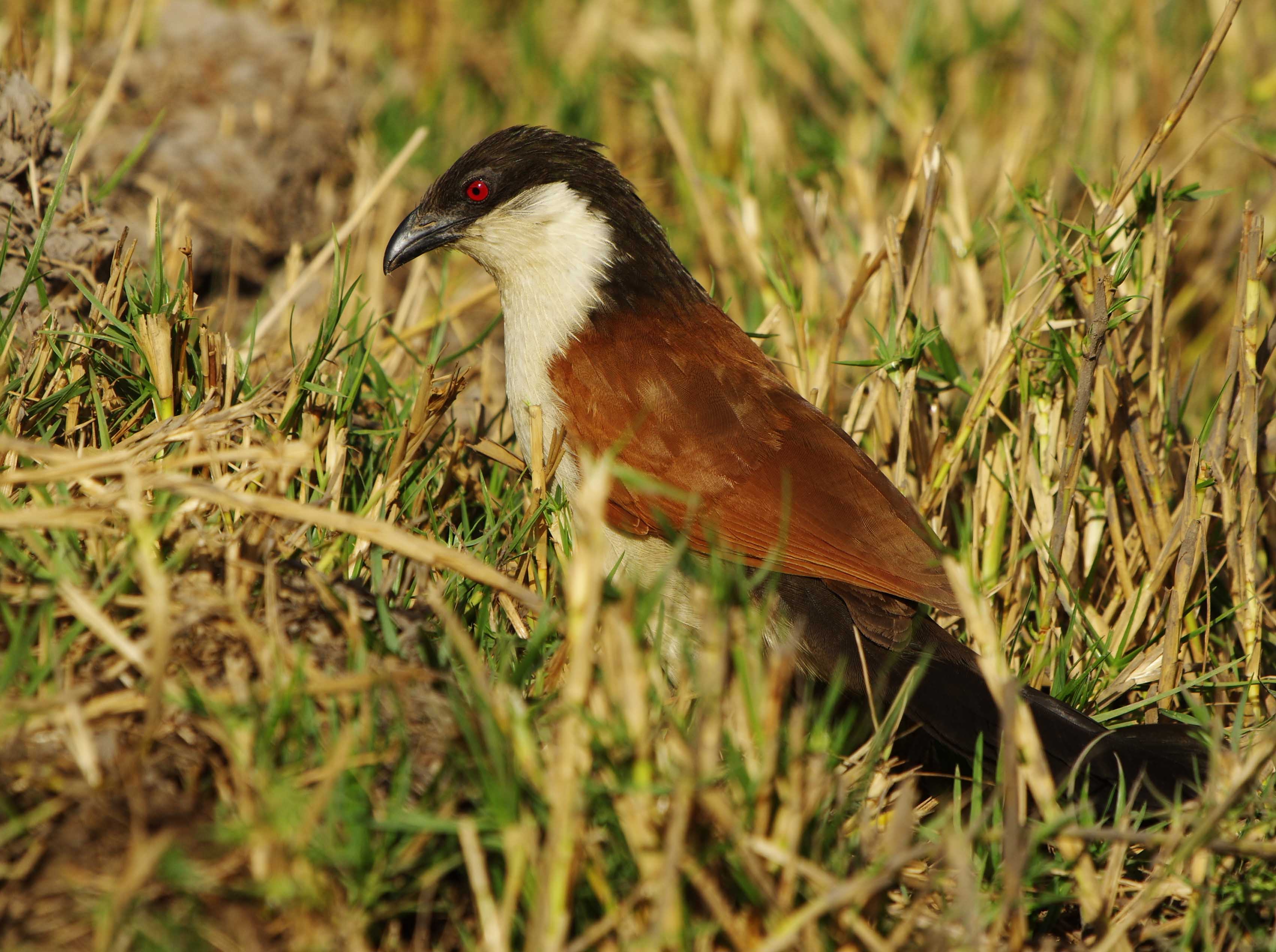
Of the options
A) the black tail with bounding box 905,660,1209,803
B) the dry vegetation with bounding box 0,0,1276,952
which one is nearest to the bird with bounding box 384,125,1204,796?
the black tail with bounding box 905,660,1209,803

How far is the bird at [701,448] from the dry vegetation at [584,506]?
5.3 inches

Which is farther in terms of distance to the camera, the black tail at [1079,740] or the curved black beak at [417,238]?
the curved black beak at [417,238]

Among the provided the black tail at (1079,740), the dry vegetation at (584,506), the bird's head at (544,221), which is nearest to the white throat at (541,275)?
the bird's head at (544,221)

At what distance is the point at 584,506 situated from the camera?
1702 mm

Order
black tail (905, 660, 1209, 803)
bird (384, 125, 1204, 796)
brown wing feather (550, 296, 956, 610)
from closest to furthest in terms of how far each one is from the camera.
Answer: black tail (905, 660, 1209, 803), bird (384, 125, 1204, 796), brown wing feather (550, 296, 956, 610)

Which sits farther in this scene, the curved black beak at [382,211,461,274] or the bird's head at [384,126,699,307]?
the curved black beak at [382,211,461,274]

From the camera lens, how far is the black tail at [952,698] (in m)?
2.25

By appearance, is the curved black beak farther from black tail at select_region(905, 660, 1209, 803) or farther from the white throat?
black tail at select_region(905, 660, 1209, 803)

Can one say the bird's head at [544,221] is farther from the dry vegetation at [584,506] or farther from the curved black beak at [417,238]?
the dry vegetation at [584,506]

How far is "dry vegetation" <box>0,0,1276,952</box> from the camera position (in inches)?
67.4

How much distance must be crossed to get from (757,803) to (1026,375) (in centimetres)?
165

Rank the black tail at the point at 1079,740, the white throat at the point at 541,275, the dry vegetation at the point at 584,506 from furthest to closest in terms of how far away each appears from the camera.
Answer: the white throat at the point at 541,275 → the black tail at the point at 1079,740 → the dry vegetation at the point at 584,506

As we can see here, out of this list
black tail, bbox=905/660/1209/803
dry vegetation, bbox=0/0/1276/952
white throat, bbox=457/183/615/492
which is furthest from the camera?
white throat, bbox=457/183/615/492

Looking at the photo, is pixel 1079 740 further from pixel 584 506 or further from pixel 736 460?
pixel 584 506
